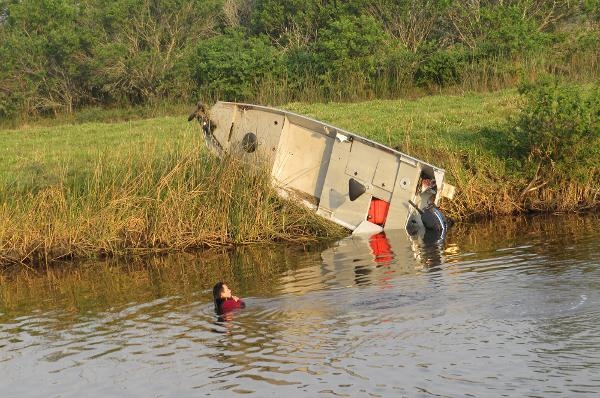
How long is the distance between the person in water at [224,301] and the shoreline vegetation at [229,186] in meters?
4.58

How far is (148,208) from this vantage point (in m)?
17.5

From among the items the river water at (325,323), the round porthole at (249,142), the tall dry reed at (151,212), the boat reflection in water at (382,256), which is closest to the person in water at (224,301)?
the river water at (325,323)

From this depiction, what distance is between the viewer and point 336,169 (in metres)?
18.5

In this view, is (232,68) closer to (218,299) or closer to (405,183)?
(405,183)

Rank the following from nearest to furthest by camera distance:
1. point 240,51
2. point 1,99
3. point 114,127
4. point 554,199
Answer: point 554,199, point 114,127, point 240,51, point 1,99

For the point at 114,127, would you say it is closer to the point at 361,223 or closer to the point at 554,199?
the point at 361,223

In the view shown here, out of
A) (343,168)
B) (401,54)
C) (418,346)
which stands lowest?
(418,346)

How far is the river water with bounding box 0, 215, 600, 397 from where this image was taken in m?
9.93

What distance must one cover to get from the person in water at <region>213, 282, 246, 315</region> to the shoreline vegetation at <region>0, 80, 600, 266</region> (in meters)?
4.58

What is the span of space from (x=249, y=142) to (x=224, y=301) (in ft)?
21.1

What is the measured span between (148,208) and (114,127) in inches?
440

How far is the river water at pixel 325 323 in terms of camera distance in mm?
9930

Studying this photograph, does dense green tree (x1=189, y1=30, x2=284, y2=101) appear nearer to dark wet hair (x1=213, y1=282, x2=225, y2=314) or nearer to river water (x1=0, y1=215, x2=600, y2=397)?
river water (x1=0, y1=215, x2=600, y2=397)

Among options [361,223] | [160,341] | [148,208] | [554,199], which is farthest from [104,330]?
[554,199]
